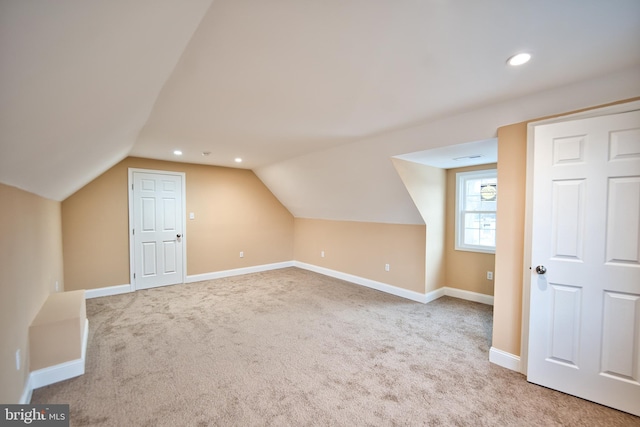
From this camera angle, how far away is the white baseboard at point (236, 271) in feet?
17.3

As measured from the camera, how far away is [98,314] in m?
3.64

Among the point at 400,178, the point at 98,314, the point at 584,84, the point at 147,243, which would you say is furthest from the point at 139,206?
the point at 584,84

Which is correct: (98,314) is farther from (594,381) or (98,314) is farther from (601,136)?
(601,136)

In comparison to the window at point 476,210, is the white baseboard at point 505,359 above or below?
below

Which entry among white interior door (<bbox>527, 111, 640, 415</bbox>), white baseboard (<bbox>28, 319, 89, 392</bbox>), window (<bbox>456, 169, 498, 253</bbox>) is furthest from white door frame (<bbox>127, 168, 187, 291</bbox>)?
white interior door (<bbox>527, 111, 640, 415</bbox>)

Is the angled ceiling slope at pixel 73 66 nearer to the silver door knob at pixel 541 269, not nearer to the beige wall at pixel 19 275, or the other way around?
the beige wall at pixel 19 275

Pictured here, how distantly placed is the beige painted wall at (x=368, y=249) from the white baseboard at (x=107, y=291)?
335cm

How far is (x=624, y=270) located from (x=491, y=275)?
7.29ft

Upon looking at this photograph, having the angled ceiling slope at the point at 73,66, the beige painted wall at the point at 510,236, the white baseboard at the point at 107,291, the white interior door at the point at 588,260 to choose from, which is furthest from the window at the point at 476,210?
the white baseboard at the point at 107,291

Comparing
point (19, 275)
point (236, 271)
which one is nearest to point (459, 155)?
point (19, 275)

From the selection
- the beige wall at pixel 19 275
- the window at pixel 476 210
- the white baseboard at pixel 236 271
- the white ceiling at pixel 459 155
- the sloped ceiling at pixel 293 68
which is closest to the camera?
the sloped ceiling at pixel 293 68

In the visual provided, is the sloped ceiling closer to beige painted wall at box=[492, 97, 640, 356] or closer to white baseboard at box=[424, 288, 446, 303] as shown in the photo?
beige painted wall at box=[492, 97, 640, 356]

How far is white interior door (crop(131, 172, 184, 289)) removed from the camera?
4.68 meters

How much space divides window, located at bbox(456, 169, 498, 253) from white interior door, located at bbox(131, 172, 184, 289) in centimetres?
480
